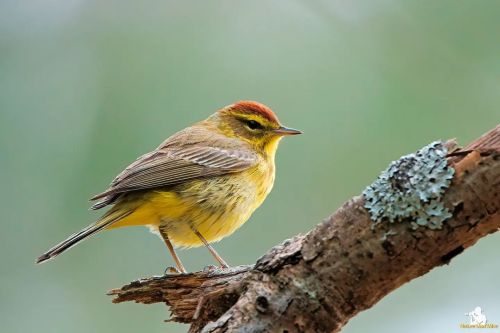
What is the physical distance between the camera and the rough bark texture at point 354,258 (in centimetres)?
191

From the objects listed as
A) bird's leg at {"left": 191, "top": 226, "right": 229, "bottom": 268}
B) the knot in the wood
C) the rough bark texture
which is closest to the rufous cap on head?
bird's leg at {"left": 191, "top": 226, "right": 229, "bottom": 268}

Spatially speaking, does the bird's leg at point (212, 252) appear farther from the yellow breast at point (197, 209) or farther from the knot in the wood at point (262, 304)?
the knot in the wood at point (262, 304)

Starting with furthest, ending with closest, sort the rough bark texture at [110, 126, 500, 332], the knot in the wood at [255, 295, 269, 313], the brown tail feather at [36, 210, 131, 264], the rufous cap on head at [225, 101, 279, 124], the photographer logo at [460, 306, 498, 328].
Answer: the rufous cap on head at [225, 101, 279, 124]
the brown tail feather at [36, 210, 131, 264]
the photographer logo at [460, 306, 498, 328]
the knot in the wood at [255, 295, 269, 313]
the rough bark texture at [110, 126, 500, 332]

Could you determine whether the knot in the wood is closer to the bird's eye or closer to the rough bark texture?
the rough bark texture

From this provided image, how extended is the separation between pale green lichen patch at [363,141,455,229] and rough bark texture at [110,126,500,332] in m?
0.02

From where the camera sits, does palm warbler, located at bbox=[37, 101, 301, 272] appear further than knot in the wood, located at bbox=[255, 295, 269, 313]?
Yes

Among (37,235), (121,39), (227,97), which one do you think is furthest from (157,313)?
(121,39)

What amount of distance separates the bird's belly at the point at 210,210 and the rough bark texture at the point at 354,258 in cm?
150

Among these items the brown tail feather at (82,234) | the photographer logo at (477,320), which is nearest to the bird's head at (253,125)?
the brown tail feather at (82,234)

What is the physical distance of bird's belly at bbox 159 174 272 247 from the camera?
3.98 meters

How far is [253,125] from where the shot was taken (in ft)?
16.0

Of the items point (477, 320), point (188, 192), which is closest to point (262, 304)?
point (477, 320)

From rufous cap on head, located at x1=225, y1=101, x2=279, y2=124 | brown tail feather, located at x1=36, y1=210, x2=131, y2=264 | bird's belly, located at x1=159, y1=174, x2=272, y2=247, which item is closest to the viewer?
brown tail feather, located at x1=36, y1=210, x2=131, y2=264

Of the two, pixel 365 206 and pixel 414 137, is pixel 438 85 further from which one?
pixel 365 206
